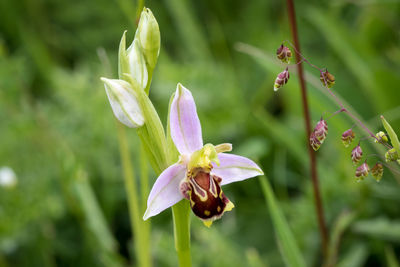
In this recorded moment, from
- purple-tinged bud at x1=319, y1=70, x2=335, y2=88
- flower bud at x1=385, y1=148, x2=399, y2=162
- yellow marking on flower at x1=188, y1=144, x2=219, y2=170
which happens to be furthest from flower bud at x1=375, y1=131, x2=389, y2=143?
yellow marking on flower at x1=188, y1=144, x2=219, y2=170

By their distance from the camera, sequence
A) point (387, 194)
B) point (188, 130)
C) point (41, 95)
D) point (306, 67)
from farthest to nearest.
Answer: point (41, 95)
point (306, 67)
point (387, 194)
point (188, 130)

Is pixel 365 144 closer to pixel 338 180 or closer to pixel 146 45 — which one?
pixel 338 180

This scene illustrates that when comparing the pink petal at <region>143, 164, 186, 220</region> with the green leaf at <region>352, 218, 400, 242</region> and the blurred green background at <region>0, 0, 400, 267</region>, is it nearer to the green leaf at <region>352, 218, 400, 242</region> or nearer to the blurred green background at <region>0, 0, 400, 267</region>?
the blurred green background at <region>0, 0, 400, 267</region>

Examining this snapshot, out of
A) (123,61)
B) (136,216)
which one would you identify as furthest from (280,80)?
(136,216)

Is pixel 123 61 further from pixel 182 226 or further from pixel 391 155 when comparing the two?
pixel 391 155

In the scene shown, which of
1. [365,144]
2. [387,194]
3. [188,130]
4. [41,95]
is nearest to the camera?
[188,130]

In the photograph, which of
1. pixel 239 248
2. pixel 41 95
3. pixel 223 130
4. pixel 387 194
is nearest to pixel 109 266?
pixel 239 248

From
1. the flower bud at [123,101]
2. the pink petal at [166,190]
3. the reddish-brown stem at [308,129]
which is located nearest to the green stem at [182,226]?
the pink petal at [166,190]
